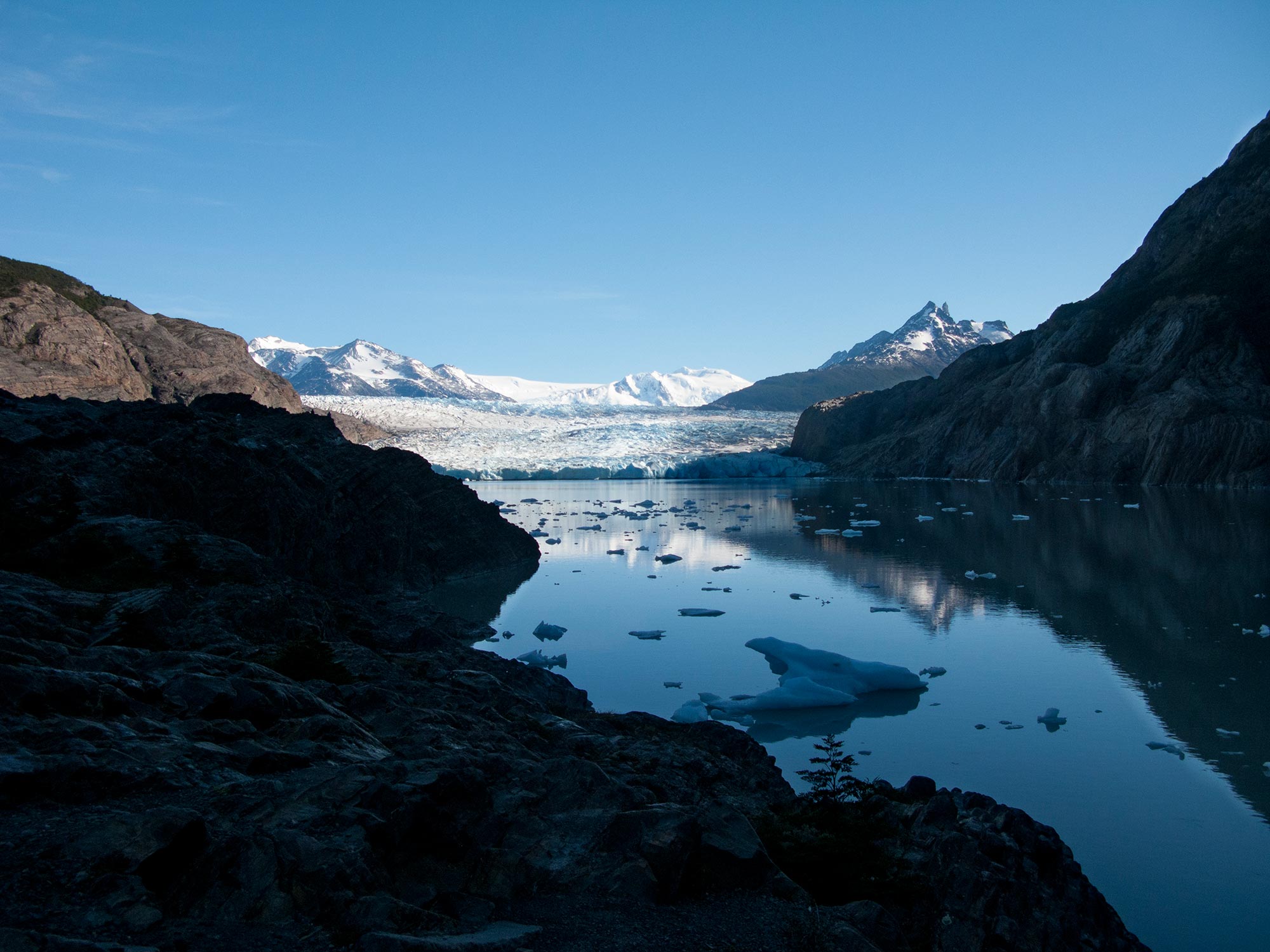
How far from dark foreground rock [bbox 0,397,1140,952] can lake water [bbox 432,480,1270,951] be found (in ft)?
5.45

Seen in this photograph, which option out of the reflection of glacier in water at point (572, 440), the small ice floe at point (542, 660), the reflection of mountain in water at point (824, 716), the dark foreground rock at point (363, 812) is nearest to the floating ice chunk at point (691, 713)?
the reflection of mountain in water at point (824, 716)

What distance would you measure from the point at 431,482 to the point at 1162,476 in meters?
43.6

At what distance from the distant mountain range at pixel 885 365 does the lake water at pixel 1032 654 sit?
109 metres

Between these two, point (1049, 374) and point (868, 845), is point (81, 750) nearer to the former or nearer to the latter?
point (868, 845)

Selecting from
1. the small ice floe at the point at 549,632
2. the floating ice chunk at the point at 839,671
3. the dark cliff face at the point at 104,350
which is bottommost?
the small ice floe at the point at 549,632

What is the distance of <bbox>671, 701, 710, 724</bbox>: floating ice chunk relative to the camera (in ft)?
33.5

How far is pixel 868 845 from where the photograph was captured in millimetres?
5758

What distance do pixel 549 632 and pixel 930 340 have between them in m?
172

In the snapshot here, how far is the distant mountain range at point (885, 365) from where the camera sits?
474 ft

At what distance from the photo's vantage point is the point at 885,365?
157375mm

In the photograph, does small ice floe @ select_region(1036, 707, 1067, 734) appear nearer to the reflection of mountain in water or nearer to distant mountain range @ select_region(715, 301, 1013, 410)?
the reflection of mountain in water

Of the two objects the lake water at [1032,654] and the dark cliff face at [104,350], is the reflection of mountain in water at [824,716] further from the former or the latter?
the dark cliff face at [104,350]

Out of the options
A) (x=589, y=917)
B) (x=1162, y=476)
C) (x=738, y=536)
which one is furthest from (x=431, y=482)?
(x=1162, y=476)

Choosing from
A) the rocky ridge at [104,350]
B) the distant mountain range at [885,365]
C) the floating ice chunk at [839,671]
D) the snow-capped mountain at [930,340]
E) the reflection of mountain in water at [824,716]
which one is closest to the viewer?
the reflection of mountain in water at [824,716]
